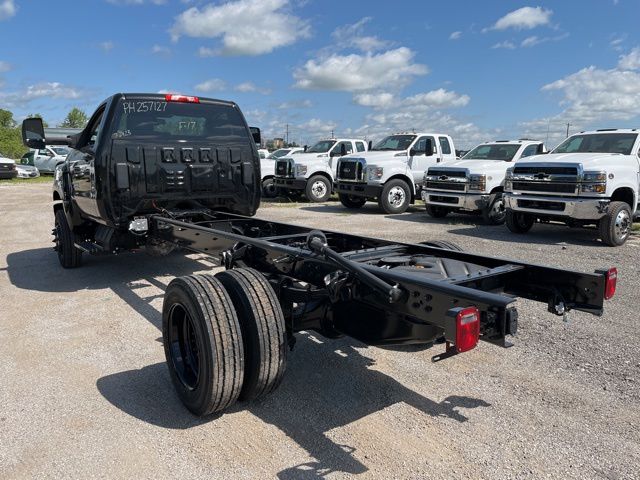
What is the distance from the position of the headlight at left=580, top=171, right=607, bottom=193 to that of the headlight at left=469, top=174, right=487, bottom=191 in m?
3.01

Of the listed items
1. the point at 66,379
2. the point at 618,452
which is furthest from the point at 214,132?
the point at 618,452

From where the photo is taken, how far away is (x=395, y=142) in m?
15.7

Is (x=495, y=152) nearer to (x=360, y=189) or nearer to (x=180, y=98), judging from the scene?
(x=360, y=189)

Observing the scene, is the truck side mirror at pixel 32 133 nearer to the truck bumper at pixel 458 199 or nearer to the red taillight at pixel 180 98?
the red taillight at pixel 180 98

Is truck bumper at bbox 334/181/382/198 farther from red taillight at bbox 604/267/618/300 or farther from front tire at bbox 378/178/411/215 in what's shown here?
red taillight at bbox 604/267/618/300

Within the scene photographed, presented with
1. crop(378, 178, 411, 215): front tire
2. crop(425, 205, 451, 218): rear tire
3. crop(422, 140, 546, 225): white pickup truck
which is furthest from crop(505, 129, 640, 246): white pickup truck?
crop(378, 178, 411, 215): front tire

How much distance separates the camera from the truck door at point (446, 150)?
15574 mm

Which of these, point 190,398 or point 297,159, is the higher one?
point 297,159

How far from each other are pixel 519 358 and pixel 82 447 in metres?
3.08

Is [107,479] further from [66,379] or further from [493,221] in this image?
[493,221]

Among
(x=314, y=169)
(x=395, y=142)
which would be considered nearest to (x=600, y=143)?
(x=395, y=142)

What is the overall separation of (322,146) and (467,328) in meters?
16.7

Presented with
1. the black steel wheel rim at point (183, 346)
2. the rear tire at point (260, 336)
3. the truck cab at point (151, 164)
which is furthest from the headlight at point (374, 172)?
the rear tire at point (260, 336)

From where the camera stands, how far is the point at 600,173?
29.0 feet
